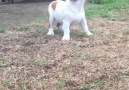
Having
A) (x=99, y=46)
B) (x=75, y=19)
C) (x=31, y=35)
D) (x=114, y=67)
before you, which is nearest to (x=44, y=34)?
(x=31, y=35)

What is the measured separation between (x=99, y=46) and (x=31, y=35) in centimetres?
134

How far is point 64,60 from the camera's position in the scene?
16.2ft

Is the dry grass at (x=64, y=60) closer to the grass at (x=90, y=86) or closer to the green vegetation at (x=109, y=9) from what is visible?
the grass at (x=90, y=86)

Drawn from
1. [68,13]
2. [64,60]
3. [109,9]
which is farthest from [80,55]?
[109,9]

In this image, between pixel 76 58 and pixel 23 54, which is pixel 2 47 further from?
pixel 76 58

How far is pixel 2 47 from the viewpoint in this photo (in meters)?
5.65

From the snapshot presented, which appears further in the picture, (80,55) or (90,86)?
(80,55)

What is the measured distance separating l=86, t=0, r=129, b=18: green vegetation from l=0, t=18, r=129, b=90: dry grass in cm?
184

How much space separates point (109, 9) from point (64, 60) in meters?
4.80

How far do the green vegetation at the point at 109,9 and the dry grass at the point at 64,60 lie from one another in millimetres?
1839

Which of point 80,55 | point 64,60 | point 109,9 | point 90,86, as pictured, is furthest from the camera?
point 109,9

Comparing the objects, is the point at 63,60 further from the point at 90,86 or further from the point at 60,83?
the point at 90,86

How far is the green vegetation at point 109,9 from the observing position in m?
8.66

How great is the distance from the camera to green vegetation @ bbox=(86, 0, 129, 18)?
8.66 metres
